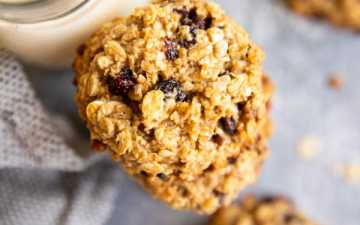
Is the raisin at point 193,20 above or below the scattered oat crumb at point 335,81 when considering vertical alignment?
above

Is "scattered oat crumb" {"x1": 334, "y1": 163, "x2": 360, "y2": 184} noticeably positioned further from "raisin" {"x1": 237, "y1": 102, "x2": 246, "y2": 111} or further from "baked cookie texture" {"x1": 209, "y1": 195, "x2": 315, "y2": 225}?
"raisin" {"x1": 237, "y1": 102, "x2": 246, "y2": 111}

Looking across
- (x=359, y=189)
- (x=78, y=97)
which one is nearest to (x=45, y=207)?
(x=78, y=97)

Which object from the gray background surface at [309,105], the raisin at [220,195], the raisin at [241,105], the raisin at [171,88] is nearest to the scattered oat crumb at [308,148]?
the gray background surface at [309,105]

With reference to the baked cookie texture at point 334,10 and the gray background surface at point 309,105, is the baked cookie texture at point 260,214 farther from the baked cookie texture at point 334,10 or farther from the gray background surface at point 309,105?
the baked cookie texture at point 334,10

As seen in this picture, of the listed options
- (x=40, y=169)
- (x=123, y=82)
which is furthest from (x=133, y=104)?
(x=40, y=169)

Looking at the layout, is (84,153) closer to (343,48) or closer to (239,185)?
(239,185)

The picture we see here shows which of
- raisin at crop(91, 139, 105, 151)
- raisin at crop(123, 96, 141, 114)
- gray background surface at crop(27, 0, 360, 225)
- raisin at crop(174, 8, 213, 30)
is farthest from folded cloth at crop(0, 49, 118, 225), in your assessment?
gray background surface at crop(27, 0, 360, 225)

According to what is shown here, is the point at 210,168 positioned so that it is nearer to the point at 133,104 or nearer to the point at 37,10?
the point at 133,104
